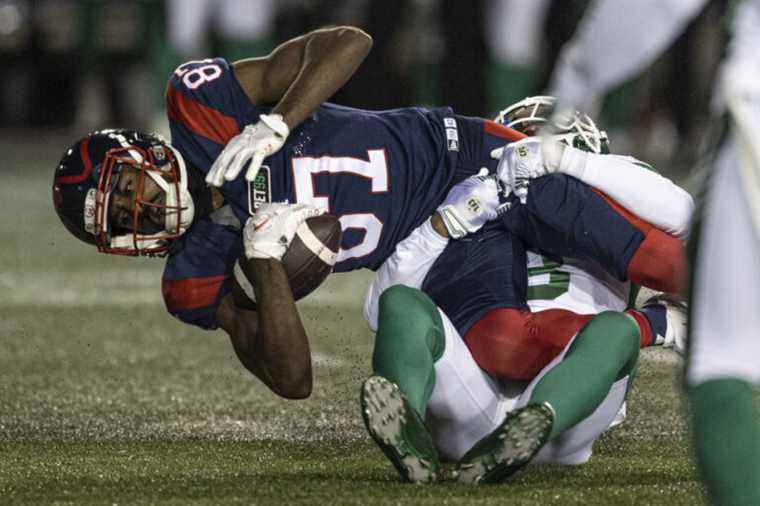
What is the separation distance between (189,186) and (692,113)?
31.9ft

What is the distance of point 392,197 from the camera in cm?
404

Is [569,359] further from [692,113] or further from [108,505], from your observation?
[692,113]

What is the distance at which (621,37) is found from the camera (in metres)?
2.59

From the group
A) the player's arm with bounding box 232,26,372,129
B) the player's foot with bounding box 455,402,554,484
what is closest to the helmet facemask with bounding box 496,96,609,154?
the player's arm with bounding box 232,26,372,129

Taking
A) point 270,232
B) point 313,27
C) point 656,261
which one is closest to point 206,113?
point 270,232

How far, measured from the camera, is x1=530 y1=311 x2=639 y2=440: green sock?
3.33m

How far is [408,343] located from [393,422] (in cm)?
28

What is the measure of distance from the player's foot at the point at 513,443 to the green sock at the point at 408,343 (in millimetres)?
161

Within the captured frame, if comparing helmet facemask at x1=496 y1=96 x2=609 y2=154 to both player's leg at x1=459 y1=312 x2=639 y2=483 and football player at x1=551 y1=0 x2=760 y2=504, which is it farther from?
football player at x1=551 y1=0 x2=760 y2=504

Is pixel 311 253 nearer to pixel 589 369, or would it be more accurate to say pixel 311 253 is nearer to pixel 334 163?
pixel 334 163

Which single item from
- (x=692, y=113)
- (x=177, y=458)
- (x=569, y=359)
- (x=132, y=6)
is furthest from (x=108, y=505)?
(x=132, y=6)

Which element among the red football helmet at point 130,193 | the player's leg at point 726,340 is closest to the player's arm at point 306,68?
the red football helmet at point 130,193

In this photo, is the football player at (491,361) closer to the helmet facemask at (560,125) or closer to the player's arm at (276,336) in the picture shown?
the helmet facemask at (560,125)

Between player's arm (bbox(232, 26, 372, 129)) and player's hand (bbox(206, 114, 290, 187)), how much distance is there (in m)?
0.10
